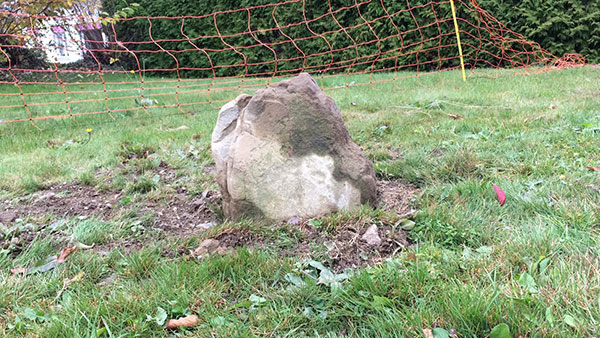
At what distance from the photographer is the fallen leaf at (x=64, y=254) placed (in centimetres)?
186

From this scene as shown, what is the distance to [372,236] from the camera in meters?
1.94

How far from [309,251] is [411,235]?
20.0 inches

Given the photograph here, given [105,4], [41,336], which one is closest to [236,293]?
[41,336]

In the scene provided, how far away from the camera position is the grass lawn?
54.9 inches

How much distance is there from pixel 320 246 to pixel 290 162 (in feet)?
1.64

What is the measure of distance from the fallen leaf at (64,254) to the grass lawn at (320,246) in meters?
0.02

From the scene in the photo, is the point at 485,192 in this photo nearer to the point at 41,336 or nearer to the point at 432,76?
the point at 41,336

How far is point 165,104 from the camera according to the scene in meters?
5.92

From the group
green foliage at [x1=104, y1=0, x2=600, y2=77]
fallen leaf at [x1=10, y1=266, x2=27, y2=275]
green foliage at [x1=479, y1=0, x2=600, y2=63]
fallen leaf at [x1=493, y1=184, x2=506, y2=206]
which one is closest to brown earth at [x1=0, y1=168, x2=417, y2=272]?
fallen leaf at [x1=10, y1=266, x2=27, y2=275]

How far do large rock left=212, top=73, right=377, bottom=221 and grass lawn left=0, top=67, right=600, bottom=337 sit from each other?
135 millimetres

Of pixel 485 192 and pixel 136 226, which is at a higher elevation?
pixel 136 226

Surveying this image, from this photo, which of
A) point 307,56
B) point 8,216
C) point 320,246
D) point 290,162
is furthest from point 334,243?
point 307,56

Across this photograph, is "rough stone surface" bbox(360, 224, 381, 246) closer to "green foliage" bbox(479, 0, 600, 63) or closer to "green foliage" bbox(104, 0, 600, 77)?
"green foliage" bbox(104, 0, 600, 77)

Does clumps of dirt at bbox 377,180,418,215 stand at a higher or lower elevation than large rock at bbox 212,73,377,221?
lower
